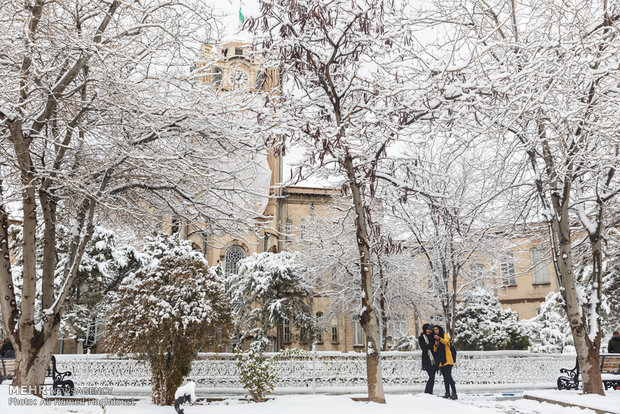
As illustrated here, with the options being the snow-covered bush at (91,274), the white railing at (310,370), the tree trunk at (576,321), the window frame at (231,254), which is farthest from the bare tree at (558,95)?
the window frame at (231,254)

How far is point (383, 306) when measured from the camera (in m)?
20.6

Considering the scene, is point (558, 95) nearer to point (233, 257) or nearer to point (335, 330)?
point (335, 330)

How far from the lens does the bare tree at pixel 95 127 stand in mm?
6914

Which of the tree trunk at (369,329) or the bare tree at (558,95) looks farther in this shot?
the tree trunk at (369,329)

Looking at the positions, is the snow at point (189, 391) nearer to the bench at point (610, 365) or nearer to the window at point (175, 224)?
the window at point (175, 224)

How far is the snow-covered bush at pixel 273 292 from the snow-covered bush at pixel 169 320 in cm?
1427

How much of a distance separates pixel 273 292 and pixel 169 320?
15930mm

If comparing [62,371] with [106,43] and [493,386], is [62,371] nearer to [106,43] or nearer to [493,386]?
[106,43]

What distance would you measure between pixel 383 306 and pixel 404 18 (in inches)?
551

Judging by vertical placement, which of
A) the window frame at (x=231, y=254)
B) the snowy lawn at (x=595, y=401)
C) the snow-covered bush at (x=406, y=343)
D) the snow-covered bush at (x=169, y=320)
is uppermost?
the window frame at (x=231, y=254)

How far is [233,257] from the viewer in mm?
37500

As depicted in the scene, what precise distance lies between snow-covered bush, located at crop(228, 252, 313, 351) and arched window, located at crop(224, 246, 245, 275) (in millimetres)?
10156

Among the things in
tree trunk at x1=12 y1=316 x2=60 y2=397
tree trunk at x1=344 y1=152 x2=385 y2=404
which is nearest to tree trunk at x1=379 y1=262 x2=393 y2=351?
tree trunk at x1=344 y1=152 x2=385 y2=404

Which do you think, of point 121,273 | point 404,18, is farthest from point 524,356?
point 121,273
